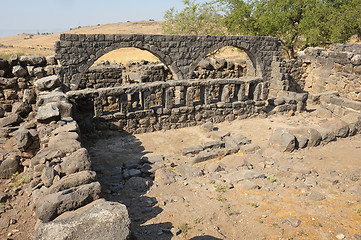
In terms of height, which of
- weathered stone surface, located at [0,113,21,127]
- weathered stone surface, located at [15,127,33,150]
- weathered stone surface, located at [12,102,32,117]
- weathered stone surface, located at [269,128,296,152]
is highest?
weathered stone surface, located at [15,127,33,150]

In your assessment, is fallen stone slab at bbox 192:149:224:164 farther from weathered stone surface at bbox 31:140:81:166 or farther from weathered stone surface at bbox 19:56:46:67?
weathered stone surface at bbox 19:56:46:67

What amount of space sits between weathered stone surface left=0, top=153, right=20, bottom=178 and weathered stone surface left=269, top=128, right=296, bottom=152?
6.53 meters

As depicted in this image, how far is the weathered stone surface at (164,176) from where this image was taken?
6.12m

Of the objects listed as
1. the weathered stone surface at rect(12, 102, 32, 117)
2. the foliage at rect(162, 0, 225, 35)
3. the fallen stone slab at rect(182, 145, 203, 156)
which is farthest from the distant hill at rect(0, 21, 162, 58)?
the fallen stone slab at rect(182, 145, 203, 156)

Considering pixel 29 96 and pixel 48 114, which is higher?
pixel 48 114

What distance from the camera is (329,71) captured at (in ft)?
49.0

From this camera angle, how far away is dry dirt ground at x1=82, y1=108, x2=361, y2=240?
4.54 meters

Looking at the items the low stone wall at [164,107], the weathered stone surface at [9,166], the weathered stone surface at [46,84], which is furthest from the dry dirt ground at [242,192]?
the weathered stone surface at [46,84]

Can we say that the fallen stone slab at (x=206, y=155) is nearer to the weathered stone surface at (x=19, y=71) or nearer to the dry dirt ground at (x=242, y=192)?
the dry dirt ground at (x=242, y=192)

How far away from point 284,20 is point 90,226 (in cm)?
1976

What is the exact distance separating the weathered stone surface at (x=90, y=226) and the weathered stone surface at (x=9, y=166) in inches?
120

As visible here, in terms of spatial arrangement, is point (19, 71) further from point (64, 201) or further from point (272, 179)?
point (272, 179)

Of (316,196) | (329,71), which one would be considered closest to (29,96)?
(316,196)

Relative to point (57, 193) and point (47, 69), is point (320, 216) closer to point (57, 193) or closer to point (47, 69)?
point (57, 193)
